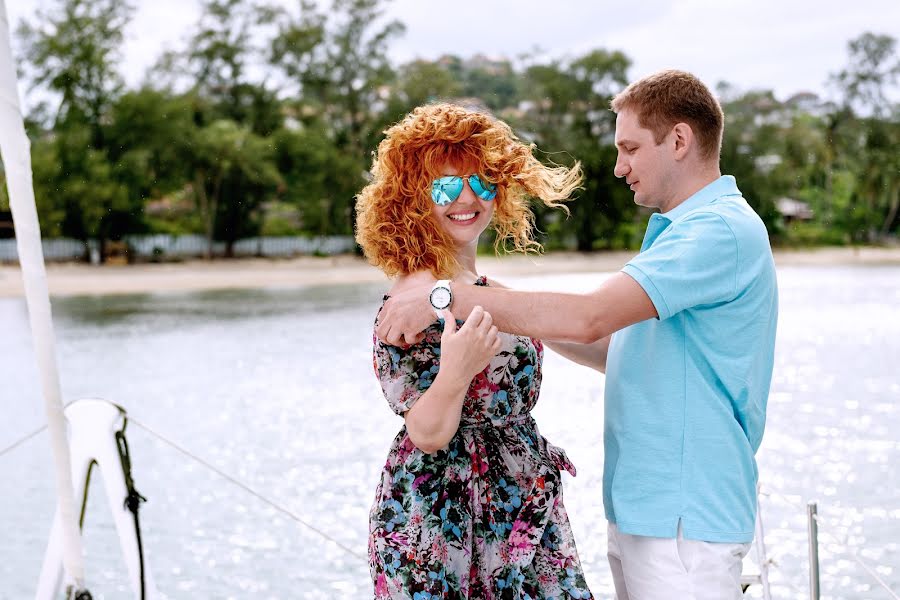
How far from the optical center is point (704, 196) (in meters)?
1.93

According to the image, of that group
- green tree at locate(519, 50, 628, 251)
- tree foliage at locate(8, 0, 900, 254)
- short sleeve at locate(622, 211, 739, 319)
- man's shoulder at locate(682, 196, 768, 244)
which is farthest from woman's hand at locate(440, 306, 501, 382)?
green tree at locate(519, 50, 628, 251)

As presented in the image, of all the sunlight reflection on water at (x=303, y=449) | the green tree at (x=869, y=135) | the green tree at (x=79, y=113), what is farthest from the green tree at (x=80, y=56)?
the green tree at (x=869, y=135)

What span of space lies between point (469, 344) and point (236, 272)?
38.0m

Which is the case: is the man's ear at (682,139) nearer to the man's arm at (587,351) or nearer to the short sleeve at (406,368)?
the man's arm at (587,351)

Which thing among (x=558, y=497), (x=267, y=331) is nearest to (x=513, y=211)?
(x=558, y=497)

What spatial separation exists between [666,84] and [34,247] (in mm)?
1160

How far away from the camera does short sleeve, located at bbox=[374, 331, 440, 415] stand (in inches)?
75.7

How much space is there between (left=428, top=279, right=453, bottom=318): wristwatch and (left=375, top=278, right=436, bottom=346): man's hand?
2 centimetres

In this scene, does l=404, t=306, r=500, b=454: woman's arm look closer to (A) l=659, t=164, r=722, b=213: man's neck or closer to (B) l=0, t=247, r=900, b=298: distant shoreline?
(A) l=659, t=164, r=722, b=213: man's neck

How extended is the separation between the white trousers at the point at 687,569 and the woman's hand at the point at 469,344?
0.48 m

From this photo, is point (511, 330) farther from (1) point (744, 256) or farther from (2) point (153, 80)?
(2) point (153, 80)

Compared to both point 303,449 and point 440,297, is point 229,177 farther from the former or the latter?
point 440,297

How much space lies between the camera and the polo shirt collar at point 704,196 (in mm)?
1925

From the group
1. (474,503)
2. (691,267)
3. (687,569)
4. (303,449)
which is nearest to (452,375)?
(474,503)
